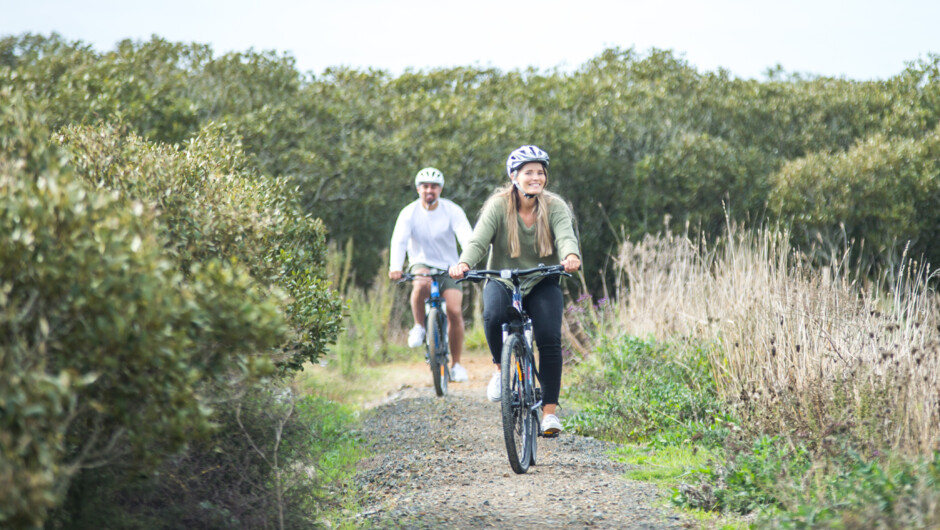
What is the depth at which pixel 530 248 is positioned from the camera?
5.66m

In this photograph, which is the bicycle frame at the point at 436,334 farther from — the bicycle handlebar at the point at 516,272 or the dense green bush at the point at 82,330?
the dense green bush at the point at 82,330

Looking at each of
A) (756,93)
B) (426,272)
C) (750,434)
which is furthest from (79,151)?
(756,93)

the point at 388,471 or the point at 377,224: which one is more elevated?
the point at 377,224

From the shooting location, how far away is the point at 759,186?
16422 millimetres

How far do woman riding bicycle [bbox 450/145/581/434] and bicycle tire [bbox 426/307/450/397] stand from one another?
285 cm

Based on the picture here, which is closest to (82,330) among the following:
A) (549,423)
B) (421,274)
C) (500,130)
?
(549,423)

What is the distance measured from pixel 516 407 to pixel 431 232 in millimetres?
3540

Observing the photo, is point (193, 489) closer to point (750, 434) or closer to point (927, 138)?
point (750, 434)

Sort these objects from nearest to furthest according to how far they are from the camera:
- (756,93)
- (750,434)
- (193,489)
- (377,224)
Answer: (193,489)
(750,434)
(377,224)
(756,93)

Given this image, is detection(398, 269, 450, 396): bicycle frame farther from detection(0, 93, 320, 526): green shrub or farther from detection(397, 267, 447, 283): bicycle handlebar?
detection(0, 93, 320, 526): green shrub

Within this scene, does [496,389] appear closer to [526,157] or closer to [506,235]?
[506,235]

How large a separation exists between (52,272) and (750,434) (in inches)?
162

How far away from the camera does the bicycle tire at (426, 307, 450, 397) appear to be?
8570 mm

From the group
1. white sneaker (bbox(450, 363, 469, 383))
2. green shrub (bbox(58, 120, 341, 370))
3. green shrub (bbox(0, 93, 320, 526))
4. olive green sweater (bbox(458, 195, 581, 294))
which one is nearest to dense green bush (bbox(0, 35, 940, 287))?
white sneaker (bbox(450, 363, 469, 383))
